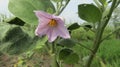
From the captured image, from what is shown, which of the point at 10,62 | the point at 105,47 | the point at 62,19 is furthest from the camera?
the point at 10,62

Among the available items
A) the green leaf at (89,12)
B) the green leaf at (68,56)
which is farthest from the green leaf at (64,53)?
the green leaf at (89,12)

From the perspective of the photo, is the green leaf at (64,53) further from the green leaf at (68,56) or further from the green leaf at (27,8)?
the green leaf at (27,8)

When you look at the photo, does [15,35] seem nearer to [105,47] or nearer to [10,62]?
[105,47]

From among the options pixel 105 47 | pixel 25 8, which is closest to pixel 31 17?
pixel 25 8

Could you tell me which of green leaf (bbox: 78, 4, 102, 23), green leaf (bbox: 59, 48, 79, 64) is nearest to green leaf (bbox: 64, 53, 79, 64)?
green leaf (bbox: 59, 48, 79, 64)

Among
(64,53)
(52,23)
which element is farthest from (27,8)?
(64,53)
